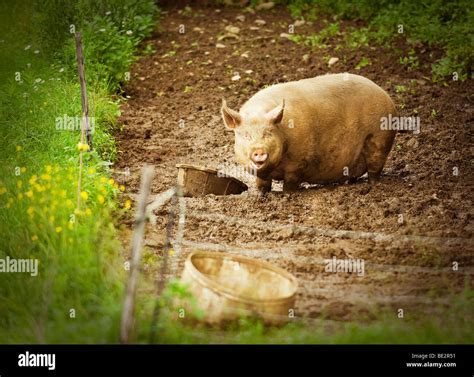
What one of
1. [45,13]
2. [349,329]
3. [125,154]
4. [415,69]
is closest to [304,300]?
[349,329]

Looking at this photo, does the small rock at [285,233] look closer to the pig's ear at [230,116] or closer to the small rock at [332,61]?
the pig's ear at [230,116]

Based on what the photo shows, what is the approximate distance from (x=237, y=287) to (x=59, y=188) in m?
2.01

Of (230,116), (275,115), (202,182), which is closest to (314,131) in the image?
(275,115)

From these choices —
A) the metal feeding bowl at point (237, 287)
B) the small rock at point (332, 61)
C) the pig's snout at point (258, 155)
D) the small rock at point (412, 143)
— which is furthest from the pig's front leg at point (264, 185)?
the small rock at point (332, 61)

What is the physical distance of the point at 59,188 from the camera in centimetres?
659

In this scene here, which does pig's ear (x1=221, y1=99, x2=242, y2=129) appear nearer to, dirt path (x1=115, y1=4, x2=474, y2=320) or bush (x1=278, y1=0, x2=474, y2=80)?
dirt path (x1=115, y1=4, x2=474, y2=320)

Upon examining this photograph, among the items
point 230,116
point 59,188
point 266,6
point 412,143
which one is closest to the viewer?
point 59,188

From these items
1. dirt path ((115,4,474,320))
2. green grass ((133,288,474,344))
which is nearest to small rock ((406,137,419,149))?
dirt path ((115,4,474,320))

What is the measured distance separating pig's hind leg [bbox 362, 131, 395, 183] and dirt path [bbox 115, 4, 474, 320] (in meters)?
0.18

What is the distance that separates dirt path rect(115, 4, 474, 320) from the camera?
572cm

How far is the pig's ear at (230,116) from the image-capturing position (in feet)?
22.5

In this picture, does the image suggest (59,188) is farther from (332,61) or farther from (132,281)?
(332,61)

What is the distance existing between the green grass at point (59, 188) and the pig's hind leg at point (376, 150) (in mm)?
2319

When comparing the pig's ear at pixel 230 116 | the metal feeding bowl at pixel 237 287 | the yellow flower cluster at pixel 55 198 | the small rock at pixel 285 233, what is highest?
the pig's ear at pixel 230 116
